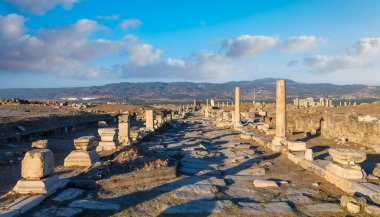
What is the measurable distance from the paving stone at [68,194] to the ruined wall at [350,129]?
13.6 meters

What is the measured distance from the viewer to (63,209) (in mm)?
6672

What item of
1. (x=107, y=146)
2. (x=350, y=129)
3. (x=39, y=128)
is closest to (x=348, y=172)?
(x=107, y=146)

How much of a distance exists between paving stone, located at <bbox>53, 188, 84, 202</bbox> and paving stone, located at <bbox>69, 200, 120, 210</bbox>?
31 cm

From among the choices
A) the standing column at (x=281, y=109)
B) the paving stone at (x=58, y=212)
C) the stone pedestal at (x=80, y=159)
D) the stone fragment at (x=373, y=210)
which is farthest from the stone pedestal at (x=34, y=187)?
the standing column at (x=281, y=109)

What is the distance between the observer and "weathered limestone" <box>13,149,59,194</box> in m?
7.27

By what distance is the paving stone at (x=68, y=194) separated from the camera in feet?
24.0

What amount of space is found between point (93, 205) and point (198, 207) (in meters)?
2.21

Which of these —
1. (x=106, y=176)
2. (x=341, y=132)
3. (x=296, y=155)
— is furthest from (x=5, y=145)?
(x=341, y=132)

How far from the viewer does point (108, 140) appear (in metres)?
14.7

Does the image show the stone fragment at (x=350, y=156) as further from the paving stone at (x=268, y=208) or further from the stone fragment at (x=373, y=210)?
the paving stone at (x=268, y=208)

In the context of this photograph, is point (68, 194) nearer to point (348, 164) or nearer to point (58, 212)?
point (58, 212)

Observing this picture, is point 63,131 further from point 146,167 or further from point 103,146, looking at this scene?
point 146,167

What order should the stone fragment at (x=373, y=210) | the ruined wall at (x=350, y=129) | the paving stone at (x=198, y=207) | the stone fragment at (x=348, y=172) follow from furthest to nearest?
1. the ruined wall at (x=350, y=129)
2. the stone fragment at (x=348, y=172)
3. the paving stone at (x=198, y=207)
4. the stone fragment at (x=373, y=210)

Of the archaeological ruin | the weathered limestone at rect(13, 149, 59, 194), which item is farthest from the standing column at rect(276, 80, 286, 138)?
the weathered limestone at rect(13, 149, 59, 194)
